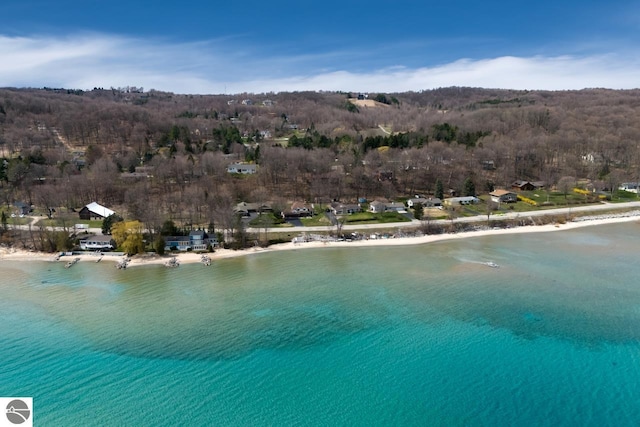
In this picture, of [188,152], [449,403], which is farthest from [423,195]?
[449,403]

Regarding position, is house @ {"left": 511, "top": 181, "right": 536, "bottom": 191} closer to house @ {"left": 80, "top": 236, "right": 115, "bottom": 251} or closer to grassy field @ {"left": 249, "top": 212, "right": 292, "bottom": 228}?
grassy field @ {"left": 249, "top": 212, "right": 292, "bottom": 228}

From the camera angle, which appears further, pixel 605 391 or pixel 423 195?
pixel 423 195

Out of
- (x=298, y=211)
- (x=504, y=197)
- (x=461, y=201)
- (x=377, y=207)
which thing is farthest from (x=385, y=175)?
(x=298, y=211)

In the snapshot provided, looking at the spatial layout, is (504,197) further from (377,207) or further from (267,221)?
(267,221)

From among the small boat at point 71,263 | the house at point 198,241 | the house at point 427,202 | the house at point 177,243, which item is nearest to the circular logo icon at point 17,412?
the small boat at point 71,263

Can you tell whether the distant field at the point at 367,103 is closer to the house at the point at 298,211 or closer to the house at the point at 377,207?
the house at the point at 377,207

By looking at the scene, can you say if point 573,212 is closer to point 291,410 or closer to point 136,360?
point 291,410

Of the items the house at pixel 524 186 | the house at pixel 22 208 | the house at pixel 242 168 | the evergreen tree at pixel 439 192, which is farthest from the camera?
the house at pixel 242 168
